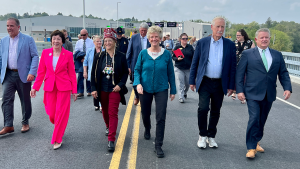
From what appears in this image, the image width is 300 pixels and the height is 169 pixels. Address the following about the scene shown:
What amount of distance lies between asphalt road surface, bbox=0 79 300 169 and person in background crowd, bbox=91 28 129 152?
2.04 ft

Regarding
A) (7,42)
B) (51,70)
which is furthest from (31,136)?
(7,42)

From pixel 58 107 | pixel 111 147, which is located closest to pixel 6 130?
pixel 58 107

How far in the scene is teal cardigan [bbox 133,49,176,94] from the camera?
4625mm

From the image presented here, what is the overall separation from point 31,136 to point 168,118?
299 cm

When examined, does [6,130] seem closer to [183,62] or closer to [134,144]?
[134,144]

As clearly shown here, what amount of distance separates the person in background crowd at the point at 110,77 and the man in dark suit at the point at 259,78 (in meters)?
1.93

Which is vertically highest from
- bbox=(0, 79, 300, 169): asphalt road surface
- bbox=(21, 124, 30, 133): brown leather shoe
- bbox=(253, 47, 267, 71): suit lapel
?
bbox=(253, 47, 267, 71): suit lapel

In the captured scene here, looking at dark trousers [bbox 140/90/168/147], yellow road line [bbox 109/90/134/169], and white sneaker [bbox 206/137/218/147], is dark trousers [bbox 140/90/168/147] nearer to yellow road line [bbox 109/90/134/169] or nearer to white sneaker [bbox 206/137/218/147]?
yellow road line [bbox 109/90/134/169]

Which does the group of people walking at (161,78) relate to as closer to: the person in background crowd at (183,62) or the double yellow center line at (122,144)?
the double yellow center line at (122,144)

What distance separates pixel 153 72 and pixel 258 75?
1.60m

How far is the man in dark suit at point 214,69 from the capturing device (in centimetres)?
468

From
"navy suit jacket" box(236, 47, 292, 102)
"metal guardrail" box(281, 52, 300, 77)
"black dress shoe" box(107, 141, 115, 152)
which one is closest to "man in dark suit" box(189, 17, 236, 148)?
"navy suit jacket" box(236, 47, 292, 102)

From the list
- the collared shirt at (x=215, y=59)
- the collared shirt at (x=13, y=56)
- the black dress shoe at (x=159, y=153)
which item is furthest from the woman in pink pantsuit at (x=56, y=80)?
the collared shirt at (x=215, y=59)

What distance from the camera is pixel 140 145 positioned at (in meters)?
4.95
